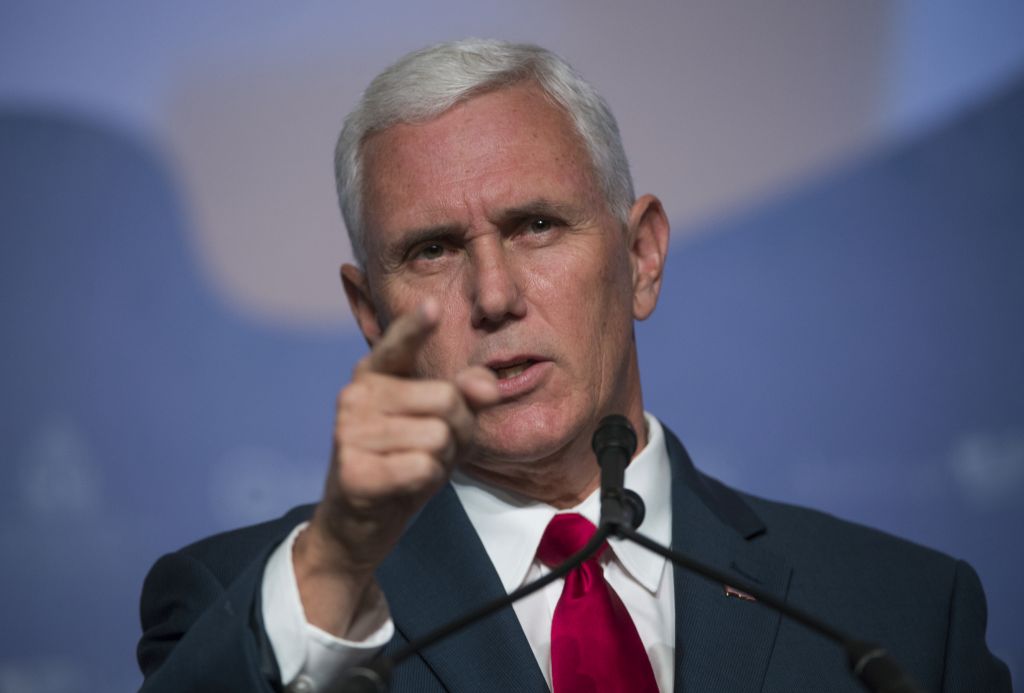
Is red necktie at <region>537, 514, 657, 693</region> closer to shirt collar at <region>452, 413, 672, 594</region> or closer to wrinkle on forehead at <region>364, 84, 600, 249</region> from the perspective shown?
shirt collar at <region>452, 413, 672, 594</region>

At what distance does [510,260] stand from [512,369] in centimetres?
18

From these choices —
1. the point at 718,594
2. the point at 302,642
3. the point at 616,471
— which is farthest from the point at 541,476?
the point at 302,642

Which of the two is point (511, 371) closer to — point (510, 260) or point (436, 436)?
point (510, 260)

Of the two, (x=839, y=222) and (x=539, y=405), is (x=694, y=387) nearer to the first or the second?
(x=839, y=222)

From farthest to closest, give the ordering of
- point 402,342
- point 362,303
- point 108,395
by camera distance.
→ point 108,395 → point 362,303 → point 402,342

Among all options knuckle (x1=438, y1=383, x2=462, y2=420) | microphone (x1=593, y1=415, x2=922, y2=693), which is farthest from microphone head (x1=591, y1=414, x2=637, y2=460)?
knuckle (x1=438, y1=383, x2=462, y2=420)

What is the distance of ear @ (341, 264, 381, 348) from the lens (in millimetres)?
2221

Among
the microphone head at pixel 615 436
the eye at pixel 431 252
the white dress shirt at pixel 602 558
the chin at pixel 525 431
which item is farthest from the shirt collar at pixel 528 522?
the microphone head at pixel 615 436

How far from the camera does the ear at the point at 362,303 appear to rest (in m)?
2.22

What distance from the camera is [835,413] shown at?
2.86 m

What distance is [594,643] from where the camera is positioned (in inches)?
72.4

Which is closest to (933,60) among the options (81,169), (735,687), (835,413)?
(835,413)

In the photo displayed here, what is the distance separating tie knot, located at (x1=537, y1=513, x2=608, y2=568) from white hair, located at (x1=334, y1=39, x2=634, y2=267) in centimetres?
53

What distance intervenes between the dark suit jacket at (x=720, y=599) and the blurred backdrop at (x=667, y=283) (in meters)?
0.64
